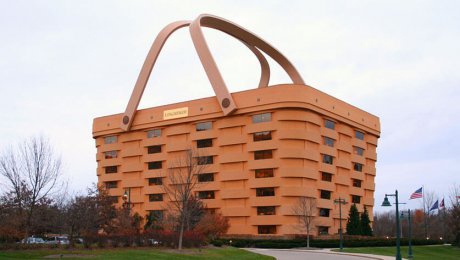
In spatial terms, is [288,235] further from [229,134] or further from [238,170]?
[229,134]

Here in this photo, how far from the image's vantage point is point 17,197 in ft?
128

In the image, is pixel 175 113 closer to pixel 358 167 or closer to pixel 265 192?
Answer: pixel 265 192

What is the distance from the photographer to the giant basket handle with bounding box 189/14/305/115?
7331 centimetres

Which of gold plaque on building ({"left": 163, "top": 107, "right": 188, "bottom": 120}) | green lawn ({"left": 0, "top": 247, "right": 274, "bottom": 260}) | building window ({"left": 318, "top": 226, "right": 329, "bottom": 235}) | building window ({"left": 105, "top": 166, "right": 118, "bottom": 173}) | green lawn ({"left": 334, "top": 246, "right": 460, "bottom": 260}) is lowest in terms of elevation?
green lawn ({"left": 334, "top": 246, "right": 460, "bottom": 260})

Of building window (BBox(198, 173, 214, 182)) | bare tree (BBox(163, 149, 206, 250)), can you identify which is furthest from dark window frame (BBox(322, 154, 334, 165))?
bare tree (BBox(163, 149, 206, 250))

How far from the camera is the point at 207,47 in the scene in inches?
2943

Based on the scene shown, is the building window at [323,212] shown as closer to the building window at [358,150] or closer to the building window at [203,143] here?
the building window at [358,150]

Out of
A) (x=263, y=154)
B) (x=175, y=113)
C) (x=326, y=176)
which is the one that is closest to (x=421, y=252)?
(x=326, y=176)

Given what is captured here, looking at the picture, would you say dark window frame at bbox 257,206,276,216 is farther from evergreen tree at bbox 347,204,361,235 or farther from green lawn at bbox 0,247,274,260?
green lawn at bbox 0,247,274,260

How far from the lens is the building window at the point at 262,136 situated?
70881 mm

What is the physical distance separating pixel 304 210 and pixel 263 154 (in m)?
9.85

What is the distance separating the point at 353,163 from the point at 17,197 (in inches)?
2187

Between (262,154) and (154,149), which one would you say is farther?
(154,149)

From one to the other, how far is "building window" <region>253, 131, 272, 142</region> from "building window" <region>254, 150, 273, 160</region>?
164 cm
